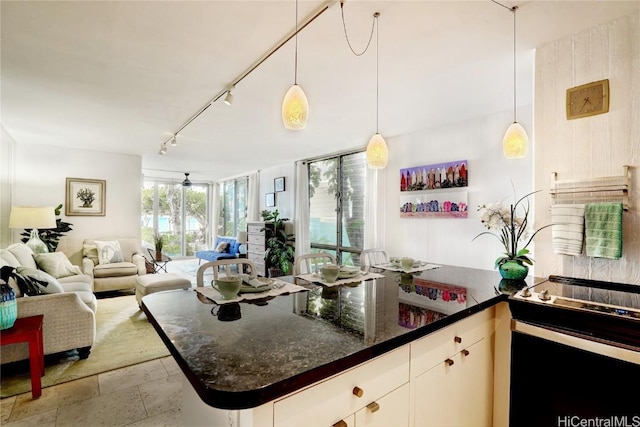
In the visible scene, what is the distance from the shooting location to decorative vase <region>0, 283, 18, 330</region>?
2039 millimetres

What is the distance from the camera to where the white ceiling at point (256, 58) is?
1.78 metres

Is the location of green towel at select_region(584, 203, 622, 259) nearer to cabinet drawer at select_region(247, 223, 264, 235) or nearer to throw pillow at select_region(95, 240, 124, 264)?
cabinet drawer at select_region(247, 223, 264, 235)

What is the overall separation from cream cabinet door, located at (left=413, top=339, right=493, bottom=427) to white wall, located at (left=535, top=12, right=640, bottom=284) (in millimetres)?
900

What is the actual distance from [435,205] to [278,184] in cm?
394

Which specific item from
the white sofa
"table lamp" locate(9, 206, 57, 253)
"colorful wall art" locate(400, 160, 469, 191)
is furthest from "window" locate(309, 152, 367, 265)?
"table lamp" locate(9, 206, 57, 253)

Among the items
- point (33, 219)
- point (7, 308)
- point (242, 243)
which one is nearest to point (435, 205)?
point (7, 308)

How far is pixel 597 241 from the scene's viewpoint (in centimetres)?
179

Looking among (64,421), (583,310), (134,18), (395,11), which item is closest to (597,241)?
(583,310)

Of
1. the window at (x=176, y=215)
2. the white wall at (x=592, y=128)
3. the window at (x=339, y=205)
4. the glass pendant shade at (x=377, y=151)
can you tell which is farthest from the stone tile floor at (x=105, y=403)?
the window at (x=176, y=215)

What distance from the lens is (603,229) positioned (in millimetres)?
1771

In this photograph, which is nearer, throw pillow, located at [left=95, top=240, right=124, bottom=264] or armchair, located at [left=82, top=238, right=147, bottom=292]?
armchair, located at [left=82, top=238, right=147, bottom=292]

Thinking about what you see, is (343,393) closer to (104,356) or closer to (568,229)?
(568,229)

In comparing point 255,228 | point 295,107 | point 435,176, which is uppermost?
point 295,107

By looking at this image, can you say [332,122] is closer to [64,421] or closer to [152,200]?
[64,421]
